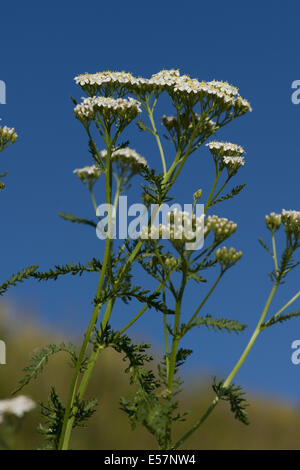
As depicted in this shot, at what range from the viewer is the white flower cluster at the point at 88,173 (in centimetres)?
604

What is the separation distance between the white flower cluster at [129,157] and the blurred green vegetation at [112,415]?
4764 millimetres

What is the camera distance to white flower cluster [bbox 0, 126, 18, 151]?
603 centimetres

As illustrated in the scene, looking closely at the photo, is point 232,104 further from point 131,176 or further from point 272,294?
point 272,294

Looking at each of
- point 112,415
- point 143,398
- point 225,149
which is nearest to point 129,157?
point 225,149

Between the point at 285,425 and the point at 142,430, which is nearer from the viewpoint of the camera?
the point at 142,430

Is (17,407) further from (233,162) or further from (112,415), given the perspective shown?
(112,415)

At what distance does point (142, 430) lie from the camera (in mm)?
10695

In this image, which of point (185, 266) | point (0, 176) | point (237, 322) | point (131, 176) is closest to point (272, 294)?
point (237, 322)

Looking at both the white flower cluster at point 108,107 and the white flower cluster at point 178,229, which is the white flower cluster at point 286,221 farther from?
the white flower cluster at point 108,107

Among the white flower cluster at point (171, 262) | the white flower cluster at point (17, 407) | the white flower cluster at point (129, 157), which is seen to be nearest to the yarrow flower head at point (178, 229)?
the white flower cluster at point (171, 262)

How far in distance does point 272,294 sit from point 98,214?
1.83m

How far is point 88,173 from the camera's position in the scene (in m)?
6.04

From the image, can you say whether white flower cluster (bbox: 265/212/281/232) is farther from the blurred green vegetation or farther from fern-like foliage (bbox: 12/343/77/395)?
the blurred green vegetation

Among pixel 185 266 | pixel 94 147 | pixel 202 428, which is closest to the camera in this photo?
pixel 185 266
